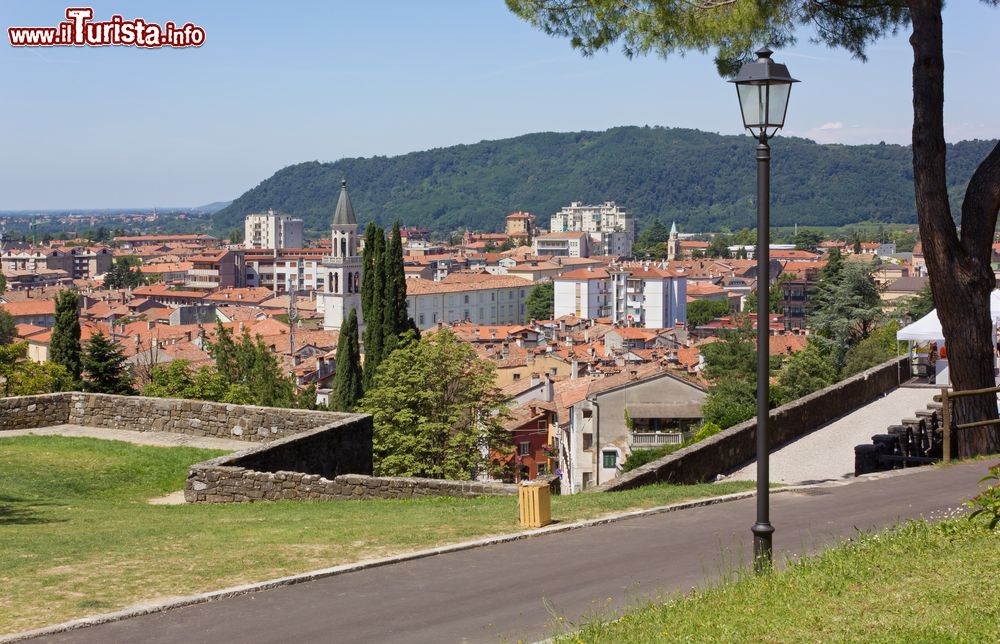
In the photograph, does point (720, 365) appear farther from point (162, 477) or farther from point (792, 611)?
point (792, 611)

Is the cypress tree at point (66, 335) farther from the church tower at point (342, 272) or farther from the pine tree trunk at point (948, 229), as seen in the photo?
the church tower at point (342, 272)

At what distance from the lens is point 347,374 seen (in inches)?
1905

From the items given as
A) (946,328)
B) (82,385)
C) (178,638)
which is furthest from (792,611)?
(82,385)

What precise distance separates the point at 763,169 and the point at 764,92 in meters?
0.48

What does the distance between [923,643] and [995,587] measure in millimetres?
1056

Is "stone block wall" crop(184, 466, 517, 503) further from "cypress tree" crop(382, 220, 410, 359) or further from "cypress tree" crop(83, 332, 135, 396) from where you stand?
"cypress tree" crop(382, 220, 410, 359)

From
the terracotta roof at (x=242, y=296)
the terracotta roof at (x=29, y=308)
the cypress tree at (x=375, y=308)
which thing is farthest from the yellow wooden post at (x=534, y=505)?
the terracotta roof at (x=242, y=296)

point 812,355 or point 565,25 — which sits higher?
point 565,25

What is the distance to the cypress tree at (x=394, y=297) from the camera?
49.9 meters

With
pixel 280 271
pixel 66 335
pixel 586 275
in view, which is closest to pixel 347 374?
pixel 66 335

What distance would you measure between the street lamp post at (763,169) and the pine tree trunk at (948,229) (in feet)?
17.2

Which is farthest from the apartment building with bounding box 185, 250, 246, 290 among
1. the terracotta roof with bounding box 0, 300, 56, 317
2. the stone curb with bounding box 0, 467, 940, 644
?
the stone curb with bounding box 0, 467, 940, 644

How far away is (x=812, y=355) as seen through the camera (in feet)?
131

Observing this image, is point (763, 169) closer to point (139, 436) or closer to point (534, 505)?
point (534, 505)
